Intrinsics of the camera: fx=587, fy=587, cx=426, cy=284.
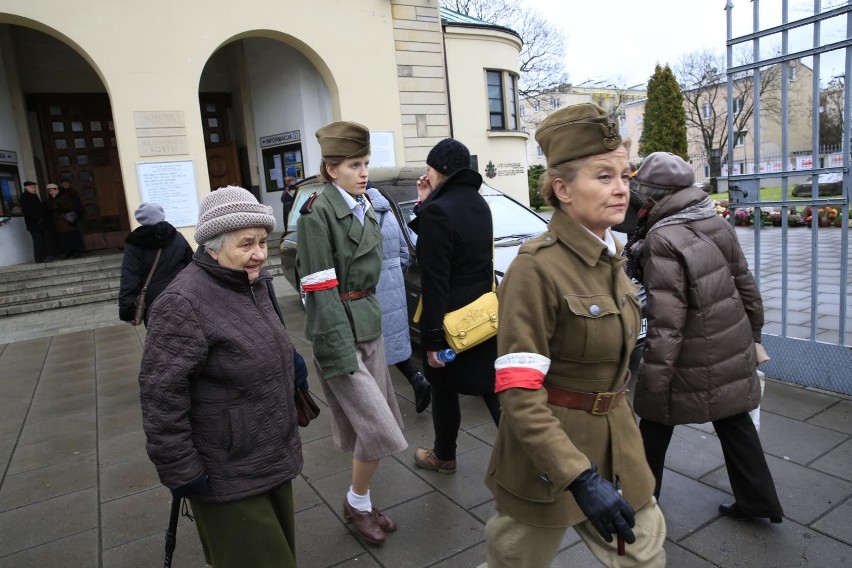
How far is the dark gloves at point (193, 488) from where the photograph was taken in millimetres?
1875

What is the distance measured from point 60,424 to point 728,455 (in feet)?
16.7

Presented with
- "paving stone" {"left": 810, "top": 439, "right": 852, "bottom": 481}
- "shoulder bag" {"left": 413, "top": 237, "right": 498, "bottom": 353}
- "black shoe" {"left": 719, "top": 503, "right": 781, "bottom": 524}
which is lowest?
"paving stone" {"left": 810, "top": 439, "right": 852, "bottom": 481}

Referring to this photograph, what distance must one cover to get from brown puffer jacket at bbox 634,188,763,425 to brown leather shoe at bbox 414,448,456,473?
4.29 ft

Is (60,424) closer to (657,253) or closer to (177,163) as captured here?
(657,253)

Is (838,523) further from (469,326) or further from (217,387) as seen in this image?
(217,387)

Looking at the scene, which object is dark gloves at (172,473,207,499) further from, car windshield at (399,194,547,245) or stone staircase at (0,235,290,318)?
stone staircase at (0,235,290,318)

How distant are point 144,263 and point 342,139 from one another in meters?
2.84

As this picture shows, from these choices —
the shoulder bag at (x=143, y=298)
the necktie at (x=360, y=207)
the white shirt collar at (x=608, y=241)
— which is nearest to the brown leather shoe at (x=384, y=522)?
the necktie at (x=360, y=207)

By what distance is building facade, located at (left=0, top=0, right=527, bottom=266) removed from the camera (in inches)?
450

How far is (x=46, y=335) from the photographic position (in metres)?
8.94

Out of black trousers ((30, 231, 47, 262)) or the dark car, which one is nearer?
the dark car

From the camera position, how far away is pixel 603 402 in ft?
6.02

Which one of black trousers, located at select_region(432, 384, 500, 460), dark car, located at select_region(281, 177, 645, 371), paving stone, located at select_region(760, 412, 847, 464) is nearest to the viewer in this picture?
black trousers, located at select_region(432, 384, 500, 460)

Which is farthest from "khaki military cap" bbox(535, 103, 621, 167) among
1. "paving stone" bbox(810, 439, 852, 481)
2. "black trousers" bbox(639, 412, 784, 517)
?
"paving stone" bbox(810, 439, 852, 481)
